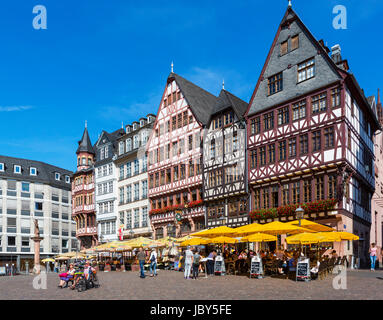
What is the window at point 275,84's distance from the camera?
3438cm

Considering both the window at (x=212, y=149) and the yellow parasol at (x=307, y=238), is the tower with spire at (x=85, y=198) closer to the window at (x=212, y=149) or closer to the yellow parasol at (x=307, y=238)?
the window at (x=212, y=149)

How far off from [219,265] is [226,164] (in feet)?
47.6

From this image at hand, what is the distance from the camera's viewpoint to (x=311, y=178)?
31.2m

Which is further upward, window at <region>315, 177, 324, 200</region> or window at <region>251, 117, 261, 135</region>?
window at <region>251, 117, 261, 135</region>

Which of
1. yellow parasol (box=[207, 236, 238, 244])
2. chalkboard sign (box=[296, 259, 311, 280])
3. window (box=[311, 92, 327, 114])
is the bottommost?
chalkboard sign (box=[296, 259, 311, 280])

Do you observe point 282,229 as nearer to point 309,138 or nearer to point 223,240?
point 223,240

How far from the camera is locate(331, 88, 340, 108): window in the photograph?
30.2 metres

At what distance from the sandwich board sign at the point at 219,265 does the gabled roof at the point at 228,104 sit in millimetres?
15337

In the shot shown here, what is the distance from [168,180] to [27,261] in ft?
112

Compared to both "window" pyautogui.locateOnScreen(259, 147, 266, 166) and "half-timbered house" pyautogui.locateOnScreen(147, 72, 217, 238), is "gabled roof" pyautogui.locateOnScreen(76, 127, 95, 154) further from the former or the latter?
"window" pyautogui.locateOnScreen(259, 147, 266, 166)

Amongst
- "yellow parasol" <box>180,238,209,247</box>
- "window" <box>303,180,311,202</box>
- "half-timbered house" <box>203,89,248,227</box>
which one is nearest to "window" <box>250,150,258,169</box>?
"half-timbered house" <box>203,89,248,227</box>

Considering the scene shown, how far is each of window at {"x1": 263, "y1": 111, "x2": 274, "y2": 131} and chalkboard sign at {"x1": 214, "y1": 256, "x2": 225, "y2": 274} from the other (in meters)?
12.9

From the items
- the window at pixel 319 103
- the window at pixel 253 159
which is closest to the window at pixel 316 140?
the window at pixel 319 103
